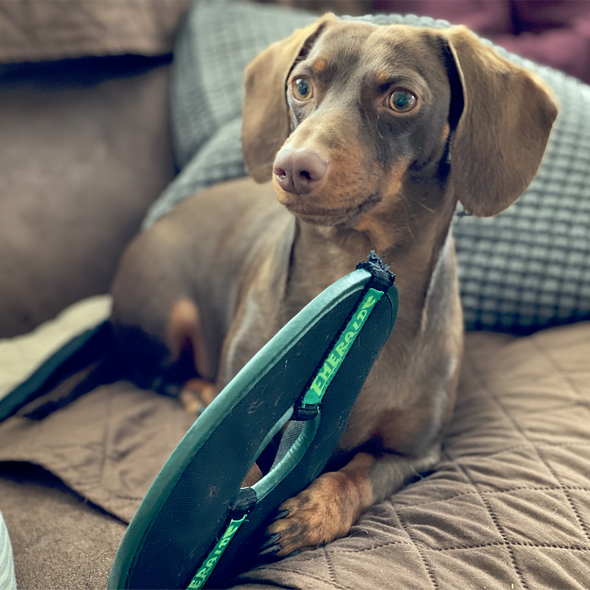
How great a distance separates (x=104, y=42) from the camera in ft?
5.71

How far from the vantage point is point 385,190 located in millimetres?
928

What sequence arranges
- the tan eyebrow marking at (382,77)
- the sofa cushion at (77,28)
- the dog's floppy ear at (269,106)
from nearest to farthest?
the tan eyebrow marking at (382,77) < the dog's floppy ear at (269,106) < the sofa cushion at (77,28)

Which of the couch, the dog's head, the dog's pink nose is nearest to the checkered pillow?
the couch

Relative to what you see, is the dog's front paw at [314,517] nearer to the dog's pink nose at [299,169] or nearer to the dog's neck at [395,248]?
the dog's neck at [395,248]

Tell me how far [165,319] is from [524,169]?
3.22ft

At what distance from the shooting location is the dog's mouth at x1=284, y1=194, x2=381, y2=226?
84 cm

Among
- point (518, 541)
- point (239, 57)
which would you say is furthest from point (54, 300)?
point (518, 541)

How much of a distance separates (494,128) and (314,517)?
66 cm

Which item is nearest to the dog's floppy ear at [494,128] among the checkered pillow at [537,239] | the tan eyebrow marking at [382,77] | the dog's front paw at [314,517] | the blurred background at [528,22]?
the tan eyebrow marking at [382,77]

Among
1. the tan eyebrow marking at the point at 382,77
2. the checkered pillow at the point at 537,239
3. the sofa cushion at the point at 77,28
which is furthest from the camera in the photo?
the sofa cushion at the point at 77,28

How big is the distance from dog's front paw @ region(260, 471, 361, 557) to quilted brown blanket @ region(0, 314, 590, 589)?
2cm

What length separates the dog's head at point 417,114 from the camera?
89 centimetres

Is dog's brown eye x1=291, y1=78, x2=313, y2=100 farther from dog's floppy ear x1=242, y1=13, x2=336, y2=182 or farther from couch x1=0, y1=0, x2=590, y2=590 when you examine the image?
couch x1=0, y1=0, x2=590, y2=590

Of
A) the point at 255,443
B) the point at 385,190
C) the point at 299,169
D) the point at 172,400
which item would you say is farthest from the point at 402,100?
the point at 172,400
